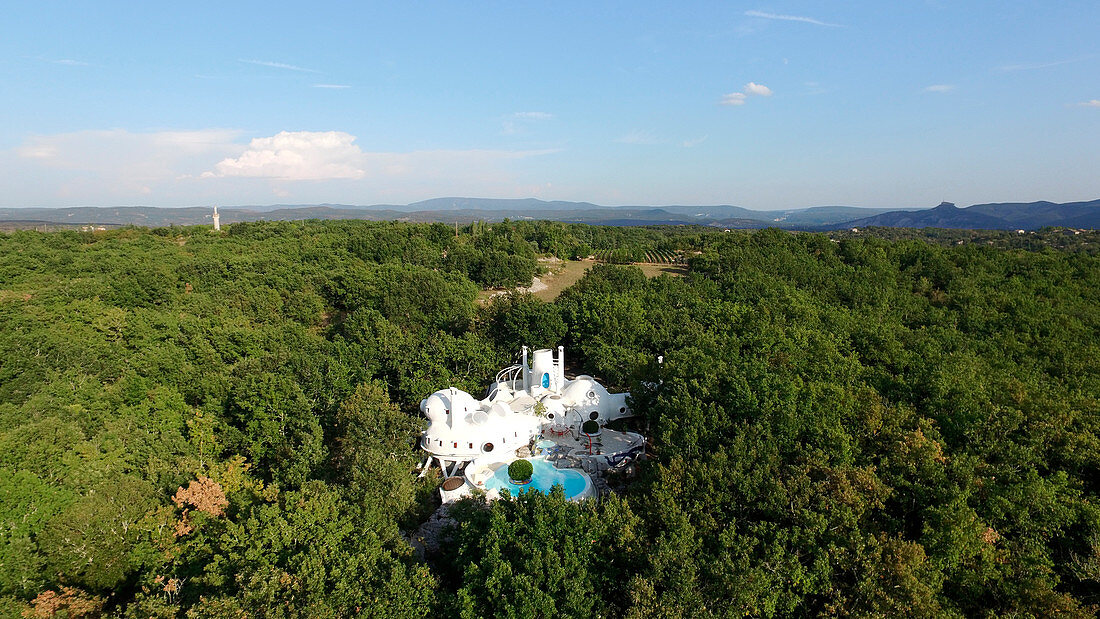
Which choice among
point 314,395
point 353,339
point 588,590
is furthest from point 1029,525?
point 353,339

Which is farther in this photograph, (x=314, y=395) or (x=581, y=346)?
(x=581, y=346)

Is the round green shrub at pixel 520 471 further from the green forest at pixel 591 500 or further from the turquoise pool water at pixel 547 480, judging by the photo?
the green forest at pixel 591 500

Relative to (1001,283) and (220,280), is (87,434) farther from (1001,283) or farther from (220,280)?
(1001,283)

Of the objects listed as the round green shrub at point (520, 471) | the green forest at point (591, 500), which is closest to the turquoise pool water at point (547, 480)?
the round green shrub at point (520, 471)

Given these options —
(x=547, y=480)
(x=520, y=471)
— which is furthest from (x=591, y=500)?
(x=547, y=480)

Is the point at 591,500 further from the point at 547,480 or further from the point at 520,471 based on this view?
the point at 547,480

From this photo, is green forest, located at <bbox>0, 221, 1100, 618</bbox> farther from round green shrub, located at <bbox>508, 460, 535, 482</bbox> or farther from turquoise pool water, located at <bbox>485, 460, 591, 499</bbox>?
round green shrub, located at <bbox>508, 460, 535, 482</bbox>

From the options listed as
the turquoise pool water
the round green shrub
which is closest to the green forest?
the turquoise pool water
